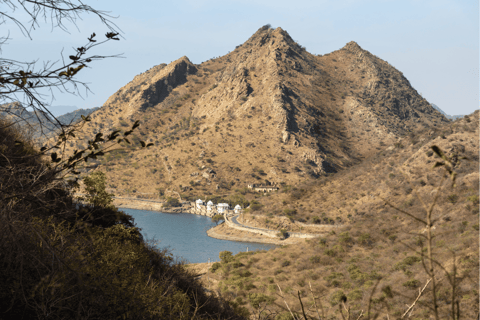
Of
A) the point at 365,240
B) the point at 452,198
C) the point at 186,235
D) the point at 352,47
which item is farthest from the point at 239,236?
the point at 352,47

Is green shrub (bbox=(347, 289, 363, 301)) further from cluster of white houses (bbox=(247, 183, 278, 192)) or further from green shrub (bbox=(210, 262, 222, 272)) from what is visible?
cluster of white houses (bbox=(247, 183, 278, 192))

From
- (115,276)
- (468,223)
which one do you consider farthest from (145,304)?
(468,223)

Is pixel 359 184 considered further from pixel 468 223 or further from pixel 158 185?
pixel 158 185

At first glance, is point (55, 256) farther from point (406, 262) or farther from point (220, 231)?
point (220, 231)

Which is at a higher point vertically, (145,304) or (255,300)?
(145,304)

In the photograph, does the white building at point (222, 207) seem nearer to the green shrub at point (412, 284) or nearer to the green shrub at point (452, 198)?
the green shrub at point (452, 198)

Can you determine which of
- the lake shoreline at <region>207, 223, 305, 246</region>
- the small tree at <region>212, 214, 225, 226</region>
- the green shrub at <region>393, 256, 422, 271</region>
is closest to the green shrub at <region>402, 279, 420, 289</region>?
the green shrub at <region>393, 256, 422, 271</region>

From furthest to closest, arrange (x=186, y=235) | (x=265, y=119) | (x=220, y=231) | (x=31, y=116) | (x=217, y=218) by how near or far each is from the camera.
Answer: (x=265, y=119), (x=217, y=218), (x=186, y=235), (x=220, y=231), (x=31, y=116)
